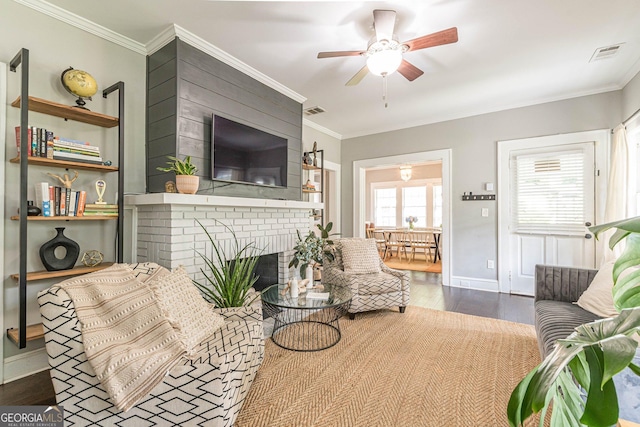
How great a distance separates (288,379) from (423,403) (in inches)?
32.7

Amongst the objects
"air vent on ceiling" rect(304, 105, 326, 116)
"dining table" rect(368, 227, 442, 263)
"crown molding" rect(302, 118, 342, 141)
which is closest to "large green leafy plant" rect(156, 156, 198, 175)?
"air vent on ceiling" rect(304, 105, 326, 116)

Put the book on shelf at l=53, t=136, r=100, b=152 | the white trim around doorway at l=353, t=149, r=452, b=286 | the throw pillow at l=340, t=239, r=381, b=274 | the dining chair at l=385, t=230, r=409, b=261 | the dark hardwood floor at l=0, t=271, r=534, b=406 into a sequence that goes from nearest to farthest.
→ the dark hardwood floor at l=0, t=271, r=534, b=406 < the book on shelf at l=53, t=136, r=100, b=152 < the throw pillow at l=340, t=239, r=381, b=274 < the white trim around doorway at l=353, t=149, r=452, b=286 < the dining chair at l=385, t=230, r=409, b=261

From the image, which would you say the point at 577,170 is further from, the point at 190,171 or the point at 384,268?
the point at 190,171

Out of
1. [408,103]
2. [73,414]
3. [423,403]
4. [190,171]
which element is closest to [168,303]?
[73,414]

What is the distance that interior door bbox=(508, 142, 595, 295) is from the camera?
11.9 ft

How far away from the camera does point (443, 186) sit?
456cm

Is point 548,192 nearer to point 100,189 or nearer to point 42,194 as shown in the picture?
point 100,189

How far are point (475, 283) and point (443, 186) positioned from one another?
1.50m

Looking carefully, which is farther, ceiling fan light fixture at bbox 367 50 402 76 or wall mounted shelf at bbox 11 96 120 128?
ceiling fan light fixture at bbox 367 50 402 76

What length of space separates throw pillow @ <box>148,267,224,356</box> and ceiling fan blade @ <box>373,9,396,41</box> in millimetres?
2229

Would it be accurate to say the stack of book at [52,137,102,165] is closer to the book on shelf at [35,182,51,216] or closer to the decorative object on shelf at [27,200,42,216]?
the book on shelf at [35,182,51,216]

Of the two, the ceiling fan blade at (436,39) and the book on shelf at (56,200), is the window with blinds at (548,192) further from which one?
the book on shelf at (56,200)

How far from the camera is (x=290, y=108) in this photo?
366 centimetres

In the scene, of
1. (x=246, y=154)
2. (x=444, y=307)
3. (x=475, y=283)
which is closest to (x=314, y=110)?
(x=246, y=154)
